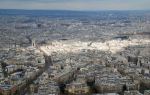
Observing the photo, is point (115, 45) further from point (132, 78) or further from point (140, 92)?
point (140, 92)

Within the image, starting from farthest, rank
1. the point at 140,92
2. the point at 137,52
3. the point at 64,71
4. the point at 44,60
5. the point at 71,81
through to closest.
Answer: the point at 137,52
the point at 44,60
the point at 64,71
the point at 71,81
the point at 140,92

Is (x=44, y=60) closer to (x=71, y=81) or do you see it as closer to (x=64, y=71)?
(x=64, y=71)

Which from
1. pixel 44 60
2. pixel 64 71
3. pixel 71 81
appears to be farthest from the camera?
pixel 44 60

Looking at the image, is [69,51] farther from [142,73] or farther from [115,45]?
[142,73]

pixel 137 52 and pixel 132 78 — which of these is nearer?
pixel 132 78

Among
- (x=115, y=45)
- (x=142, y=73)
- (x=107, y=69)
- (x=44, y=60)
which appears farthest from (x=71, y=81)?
(x=115, y=45)

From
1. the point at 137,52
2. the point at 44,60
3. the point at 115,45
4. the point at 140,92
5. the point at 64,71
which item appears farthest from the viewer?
the point at 115,45

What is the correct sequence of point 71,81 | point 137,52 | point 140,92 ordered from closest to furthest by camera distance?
1. point 140,92
2. point 71,81
3. point 137,52

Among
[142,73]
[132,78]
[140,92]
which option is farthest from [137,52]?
[140,92]

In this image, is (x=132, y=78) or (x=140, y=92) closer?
(x=140, y=92)
